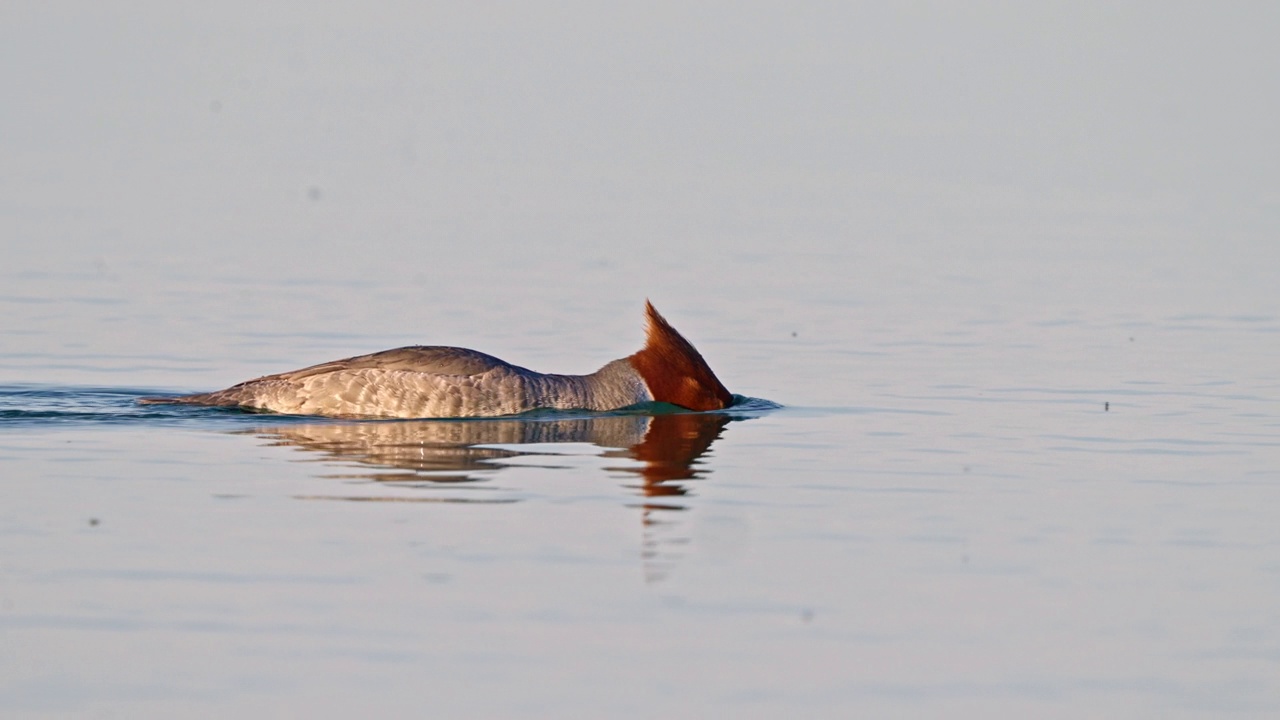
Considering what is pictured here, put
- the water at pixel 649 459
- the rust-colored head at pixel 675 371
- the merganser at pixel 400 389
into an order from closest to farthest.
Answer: the water at pixel 649 459, the merganser at pixel 400 389, the rust-colored head at pixel 675 371

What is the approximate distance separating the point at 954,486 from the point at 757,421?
11.9 feet

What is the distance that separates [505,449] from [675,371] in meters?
2.84

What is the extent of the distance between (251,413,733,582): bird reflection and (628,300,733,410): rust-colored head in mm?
194

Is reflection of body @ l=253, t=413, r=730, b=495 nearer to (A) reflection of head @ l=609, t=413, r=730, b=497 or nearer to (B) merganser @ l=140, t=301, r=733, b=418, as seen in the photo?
(A) reflection of head @ l=609, t=413, r=730, b=497

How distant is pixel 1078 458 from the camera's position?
15570mm

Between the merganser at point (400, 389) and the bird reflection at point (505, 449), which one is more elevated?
the merganser at point (400, 389)

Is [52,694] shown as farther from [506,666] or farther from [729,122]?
[729,122]

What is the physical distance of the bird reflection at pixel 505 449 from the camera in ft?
43.5

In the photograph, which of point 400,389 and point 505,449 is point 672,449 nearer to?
point 505,449

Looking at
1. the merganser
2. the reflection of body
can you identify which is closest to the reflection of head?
the reflection of body

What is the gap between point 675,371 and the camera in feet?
59.9

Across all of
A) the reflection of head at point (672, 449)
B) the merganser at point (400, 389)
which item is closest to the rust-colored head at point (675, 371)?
the reflection of head at point (672, 449)

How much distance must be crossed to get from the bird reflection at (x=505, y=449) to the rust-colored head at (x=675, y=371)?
0.19 meters

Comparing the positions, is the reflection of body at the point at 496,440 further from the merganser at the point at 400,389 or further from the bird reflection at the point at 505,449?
the merganser at the point at 400,389
